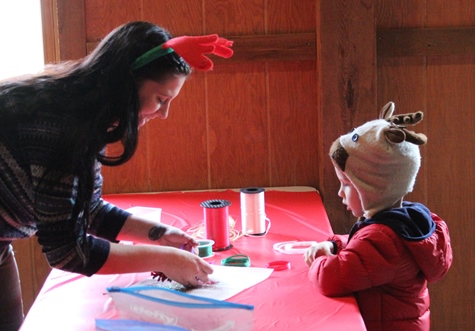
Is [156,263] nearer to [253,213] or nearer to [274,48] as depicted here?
[253,213]

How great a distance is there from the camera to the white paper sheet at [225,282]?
53.9 inches

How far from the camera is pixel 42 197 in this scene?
120cm

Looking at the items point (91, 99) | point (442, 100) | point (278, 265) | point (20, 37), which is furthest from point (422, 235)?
point (20, 37)

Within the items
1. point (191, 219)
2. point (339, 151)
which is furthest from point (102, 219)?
point (339, 151)

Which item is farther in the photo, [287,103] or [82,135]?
[287,103]

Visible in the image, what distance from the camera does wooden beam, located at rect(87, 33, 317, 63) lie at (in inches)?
101

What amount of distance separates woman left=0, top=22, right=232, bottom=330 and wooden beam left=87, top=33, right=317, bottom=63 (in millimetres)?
1192

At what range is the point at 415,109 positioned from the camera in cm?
258

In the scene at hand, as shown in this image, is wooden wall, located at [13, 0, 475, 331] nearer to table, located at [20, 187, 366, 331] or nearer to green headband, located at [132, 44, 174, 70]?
table, located at [20, 187, 366, 331]

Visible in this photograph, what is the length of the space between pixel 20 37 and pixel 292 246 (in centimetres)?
177

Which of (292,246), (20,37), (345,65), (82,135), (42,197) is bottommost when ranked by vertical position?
(292,246)

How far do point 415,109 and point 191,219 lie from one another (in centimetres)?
113

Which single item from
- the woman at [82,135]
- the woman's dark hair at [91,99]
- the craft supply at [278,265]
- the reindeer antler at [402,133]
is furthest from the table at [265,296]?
the reindeer antler at [402,133]

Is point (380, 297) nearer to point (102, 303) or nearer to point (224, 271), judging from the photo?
point (224, 271)
